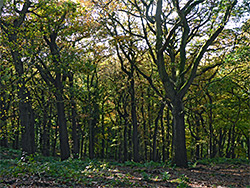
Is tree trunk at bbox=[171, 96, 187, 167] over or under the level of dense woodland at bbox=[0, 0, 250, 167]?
under

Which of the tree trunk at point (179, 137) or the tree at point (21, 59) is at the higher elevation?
the tree at point (21, 59)

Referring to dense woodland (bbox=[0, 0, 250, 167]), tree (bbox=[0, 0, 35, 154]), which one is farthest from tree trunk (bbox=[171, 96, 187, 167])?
tree (bbox=[0, 0, 35, 154])

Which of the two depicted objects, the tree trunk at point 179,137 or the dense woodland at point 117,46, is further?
the tree trunk at point 179,137

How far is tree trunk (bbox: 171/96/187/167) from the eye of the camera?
45.3 ft

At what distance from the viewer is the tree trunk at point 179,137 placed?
1381cm

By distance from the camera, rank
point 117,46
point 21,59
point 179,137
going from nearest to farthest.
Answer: point 179,137, point 21,59, point 117,46

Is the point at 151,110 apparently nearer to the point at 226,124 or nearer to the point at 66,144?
the point at 226,124

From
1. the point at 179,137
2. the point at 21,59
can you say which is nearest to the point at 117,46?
the point at 21,59

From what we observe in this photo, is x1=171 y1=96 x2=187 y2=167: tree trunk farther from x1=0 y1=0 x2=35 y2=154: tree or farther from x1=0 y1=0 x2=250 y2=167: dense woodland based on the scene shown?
x1=0 y1=0 x2=35 y2=154: tree

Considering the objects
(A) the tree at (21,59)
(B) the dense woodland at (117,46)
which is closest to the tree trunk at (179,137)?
(B) the dense woodland at (117,46)

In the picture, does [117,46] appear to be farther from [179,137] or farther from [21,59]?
[179,137]

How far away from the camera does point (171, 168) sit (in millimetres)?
13117

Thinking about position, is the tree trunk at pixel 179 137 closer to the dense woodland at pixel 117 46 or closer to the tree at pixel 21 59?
the dense woodland at pixel 117 46

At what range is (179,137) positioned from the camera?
13914mm
